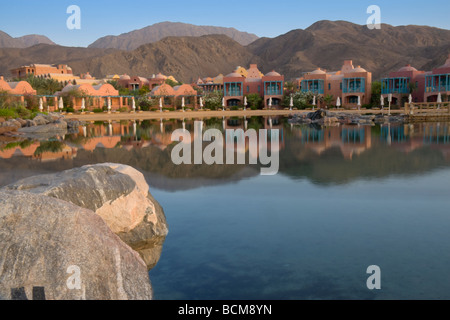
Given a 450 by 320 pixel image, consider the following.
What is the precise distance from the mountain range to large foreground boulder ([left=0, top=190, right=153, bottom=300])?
11606 cm

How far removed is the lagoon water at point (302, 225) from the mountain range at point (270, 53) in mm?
108565

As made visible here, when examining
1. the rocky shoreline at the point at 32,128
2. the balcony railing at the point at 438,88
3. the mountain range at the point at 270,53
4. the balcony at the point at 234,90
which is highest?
the mountain range at the point at 270,53

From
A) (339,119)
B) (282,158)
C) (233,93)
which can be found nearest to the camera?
(282,158)

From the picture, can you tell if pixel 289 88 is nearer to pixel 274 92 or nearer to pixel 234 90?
pixel 274 92

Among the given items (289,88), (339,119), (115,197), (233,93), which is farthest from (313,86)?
(115,197)

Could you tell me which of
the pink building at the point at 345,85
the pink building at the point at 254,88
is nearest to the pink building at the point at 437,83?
the pink building at the point at 345,85

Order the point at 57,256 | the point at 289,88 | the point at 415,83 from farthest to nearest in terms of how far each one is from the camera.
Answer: the point at 289,88 < the point at 415,83 < the point at 57,256

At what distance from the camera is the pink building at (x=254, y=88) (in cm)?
5472

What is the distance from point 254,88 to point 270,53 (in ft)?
312

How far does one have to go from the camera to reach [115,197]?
579cm

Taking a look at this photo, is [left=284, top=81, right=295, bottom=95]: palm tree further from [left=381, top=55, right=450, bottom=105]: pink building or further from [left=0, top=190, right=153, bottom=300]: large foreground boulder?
[left=0, top=190, right=153, bottom=300]: large foreground boulder

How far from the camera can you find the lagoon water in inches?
191

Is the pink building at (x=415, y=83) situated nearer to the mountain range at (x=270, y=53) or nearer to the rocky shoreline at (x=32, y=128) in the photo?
the rocky shoreline at (x=32, y=128)

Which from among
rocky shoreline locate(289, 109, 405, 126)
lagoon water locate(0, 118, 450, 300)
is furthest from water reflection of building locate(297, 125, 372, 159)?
rocky shoreline locate(289, 109, 405, 126)
